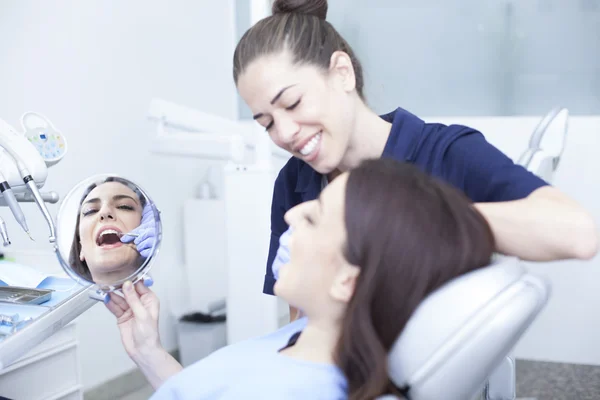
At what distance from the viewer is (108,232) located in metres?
0.93

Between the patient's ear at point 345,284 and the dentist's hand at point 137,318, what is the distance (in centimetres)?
37

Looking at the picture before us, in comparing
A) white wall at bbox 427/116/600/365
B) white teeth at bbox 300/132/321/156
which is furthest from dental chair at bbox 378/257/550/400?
white wall at bbox 427/116/600/365

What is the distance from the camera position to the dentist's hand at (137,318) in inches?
36.4

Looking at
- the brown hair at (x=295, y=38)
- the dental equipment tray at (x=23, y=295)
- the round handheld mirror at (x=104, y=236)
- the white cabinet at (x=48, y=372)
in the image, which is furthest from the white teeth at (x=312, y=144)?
the white cabinet at (x=48, y=372)

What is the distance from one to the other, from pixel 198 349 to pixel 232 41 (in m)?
1.38

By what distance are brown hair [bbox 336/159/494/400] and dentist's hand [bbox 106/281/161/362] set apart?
0.38 m

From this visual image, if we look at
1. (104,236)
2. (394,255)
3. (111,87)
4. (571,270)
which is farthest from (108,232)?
(571,270)

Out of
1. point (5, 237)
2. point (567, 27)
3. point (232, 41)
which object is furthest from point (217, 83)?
point (5, 237)

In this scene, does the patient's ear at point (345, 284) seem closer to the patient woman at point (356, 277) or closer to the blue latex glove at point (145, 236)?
the patient woman at point (356, 277)

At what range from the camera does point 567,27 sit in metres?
2.23

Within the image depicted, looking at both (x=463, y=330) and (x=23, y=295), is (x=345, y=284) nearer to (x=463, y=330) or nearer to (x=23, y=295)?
(x=463, y=330)

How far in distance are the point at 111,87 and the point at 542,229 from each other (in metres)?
1.63

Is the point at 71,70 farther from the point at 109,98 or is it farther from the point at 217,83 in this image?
the point at 217,83

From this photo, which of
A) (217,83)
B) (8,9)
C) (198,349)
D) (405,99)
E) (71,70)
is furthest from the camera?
(217,83)
